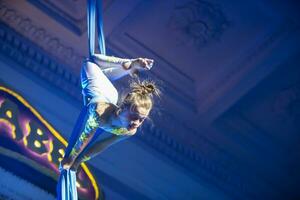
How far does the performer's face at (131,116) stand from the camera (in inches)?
98.6

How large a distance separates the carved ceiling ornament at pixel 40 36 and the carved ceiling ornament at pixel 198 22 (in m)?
1.33

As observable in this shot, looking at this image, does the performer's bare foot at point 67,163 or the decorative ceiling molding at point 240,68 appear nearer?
the performer's bare foot at point 67,163

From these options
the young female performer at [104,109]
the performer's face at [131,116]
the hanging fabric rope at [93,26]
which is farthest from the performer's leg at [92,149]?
the hanging fabric rope at [93,26]

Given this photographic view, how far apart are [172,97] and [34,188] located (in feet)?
8.80

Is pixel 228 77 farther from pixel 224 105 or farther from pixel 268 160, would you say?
pixel 268 160

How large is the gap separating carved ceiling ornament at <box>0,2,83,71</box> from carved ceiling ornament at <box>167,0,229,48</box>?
1325 millimetres

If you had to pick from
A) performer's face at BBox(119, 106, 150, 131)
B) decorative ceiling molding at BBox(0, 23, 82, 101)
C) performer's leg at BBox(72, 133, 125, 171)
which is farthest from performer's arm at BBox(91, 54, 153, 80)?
decorative ceiling molding at BBox(0, 23, 82, 101)

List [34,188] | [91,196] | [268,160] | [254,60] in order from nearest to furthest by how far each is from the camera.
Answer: [34,188], [91,196], [254,60], [268,160]

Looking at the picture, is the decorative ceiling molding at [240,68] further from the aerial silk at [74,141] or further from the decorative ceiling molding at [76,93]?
the aerial silk at [74,141]

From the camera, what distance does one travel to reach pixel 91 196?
3943 mm

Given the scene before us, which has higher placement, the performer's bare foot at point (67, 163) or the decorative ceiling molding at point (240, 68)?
the decorative ceiling molding at point (240, 68)

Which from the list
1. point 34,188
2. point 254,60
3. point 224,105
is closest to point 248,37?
point 254,60

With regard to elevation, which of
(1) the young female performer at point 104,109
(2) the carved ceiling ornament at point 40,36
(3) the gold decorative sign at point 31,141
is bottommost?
(3) the gold decorative sign at point 31,141

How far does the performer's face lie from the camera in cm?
250
